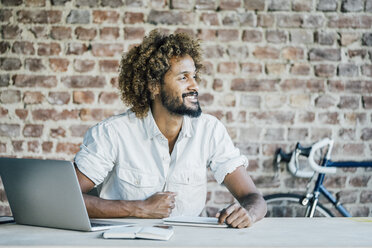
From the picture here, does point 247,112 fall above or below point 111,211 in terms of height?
above

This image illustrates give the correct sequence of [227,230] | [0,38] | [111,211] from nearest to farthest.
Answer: [227,230] < [111,211] < [0,38]

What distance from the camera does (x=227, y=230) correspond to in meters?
1.23

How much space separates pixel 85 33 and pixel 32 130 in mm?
642

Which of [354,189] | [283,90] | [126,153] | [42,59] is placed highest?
[42,59]

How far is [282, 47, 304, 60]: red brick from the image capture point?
246 cm

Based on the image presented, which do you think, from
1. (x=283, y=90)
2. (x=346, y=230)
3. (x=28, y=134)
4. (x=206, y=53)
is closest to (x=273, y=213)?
(x=283, y=90)

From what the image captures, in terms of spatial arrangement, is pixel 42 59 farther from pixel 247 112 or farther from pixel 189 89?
pixel 247 112

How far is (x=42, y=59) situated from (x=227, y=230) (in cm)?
164

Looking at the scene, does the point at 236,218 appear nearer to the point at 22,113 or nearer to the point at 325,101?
the point at 325,101

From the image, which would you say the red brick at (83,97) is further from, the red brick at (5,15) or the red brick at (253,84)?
the red brick at (253,84)

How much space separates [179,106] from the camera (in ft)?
6.19

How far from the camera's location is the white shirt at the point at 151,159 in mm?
1763

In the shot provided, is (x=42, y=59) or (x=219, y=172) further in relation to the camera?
(x=42, y=59)

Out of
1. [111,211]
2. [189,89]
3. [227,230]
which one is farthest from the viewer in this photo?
[189,89]
